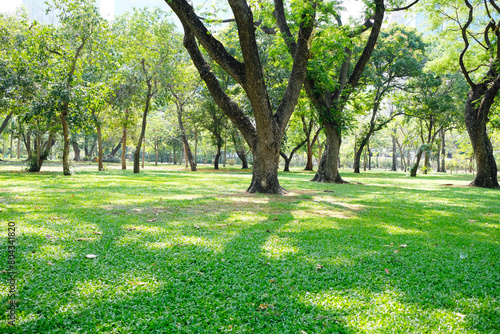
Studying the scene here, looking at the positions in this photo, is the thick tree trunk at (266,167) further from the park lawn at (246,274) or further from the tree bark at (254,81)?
the park lawn at (246,274)

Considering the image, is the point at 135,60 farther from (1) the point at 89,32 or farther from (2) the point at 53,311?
(2) the point at 53,311

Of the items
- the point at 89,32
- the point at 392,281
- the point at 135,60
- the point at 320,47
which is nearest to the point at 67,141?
the point at 89,32

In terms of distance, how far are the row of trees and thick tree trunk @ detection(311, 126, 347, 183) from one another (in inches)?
2.0

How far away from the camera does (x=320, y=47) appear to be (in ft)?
28.1

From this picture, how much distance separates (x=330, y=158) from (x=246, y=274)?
1127 cm

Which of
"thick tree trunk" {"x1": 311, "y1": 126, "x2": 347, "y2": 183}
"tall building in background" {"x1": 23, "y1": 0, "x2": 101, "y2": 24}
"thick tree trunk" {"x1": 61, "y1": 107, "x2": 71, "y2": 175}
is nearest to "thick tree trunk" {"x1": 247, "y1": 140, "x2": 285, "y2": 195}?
"thick tree trunk" {"x1": 311, "y1": 126, "x2": 347, "y2": 183}

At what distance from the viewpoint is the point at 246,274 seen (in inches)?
110

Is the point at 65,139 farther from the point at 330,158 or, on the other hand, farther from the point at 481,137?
the point at 481,137

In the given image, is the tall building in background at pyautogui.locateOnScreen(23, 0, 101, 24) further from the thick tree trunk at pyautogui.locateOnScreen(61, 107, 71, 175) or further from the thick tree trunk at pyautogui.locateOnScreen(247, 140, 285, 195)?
the thick tree trunk at pyautogui.locateOnScreen(247, 140, 285, 195)

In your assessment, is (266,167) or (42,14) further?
(42,14)

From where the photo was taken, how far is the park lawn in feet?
6.68

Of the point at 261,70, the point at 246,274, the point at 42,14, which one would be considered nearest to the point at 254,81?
the point at 261,70

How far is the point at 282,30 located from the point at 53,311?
953cm

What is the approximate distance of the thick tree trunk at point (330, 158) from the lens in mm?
12930
